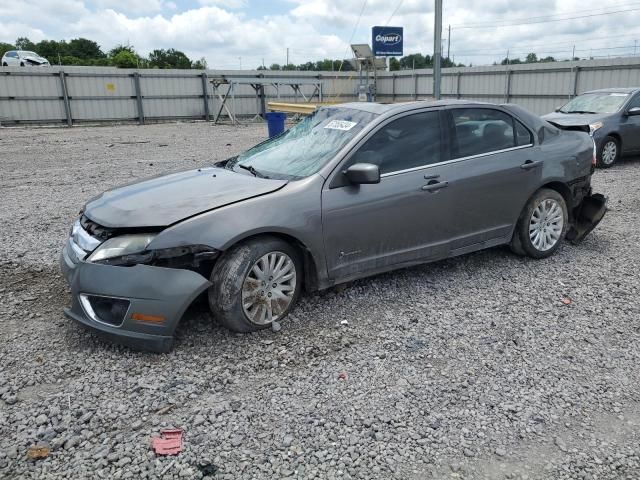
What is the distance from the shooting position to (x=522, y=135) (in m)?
5.40

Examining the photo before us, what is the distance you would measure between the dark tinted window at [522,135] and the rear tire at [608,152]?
6.80 m

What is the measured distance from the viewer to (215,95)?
2781cm

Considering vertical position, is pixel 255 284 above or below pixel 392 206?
below

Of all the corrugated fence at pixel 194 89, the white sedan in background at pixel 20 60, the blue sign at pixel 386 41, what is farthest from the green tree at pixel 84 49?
the blue sign at pixel 386 41

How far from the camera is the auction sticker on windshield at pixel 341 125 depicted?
4.67m

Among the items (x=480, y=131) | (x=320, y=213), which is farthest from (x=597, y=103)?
(x=320, y=213)

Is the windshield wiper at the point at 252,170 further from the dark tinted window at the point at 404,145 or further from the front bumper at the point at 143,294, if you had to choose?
the front bumper at the point at 143,294

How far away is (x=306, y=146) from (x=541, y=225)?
2528 mm

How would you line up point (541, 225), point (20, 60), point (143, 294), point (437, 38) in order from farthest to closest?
point (20, 60)
point (437, 38)
point (541, 225)
point (143, 294)

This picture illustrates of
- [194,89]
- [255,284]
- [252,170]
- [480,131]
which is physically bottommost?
[255,284]

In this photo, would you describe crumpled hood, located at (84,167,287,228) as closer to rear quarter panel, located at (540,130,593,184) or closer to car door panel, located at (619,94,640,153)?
rear quarter panel, located at (540,130,593,184)

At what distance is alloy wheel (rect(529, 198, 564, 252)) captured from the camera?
18.0ft

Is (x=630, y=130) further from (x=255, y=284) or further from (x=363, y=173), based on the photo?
(x=255, y=284)

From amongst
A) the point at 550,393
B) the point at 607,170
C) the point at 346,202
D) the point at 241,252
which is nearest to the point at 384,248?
the point at 346,202
